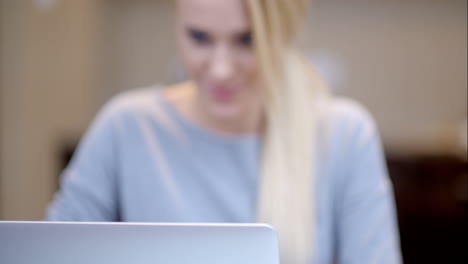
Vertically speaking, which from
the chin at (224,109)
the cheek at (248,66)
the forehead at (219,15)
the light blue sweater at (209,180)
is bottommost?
the light blue sweater at (209,180)

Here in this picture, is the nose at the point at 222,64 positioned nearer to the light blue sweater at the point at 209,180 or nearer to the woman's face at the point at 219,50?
the woman's face at the point at 219,50

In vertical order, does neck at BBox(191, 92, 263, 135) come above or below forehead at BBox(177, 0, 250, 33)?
below

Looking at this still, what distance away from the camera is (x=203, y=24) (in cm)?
85

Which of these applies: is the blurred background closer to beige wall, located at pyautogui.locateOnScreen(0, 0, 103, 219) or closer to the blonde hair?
beige wall, located at pyautogui.locateOnScreen(0, 0, 103, 219)

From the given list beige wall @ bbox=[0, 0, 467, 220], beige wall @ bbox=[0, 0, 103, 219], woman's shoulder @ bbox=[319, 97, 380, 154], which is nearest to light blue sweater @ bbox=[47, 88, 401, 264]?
woman's shoulder @ bbox=[319, 97, 380, 154]

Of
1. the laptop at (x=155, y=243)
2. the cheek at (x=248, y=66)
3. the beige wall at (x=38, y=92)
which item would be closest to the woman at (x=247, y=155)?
the cheek at (x=248, y=66)

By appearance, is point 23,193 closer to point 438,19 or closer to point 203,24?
point 203,24

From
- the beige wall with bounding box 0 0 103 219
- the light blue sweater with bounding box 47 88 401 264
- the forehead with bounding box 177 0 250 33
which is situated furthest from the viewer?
the beige wall with bounding box 0 0 103 219

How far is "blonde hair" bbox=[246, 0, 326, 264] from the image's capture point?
0.86 metres

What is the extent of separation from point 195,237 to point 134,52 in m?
2.58

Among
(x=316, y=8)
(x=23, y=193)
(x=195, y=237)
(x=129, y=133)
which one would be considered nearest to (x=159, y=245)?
(x=195, y=237)

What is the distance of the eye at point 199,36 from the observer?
0.86 meters

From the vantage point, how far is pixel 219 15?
833 mm

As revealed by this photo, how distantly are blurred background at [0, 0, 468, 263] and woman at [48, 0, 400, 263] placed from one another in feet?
4.86
